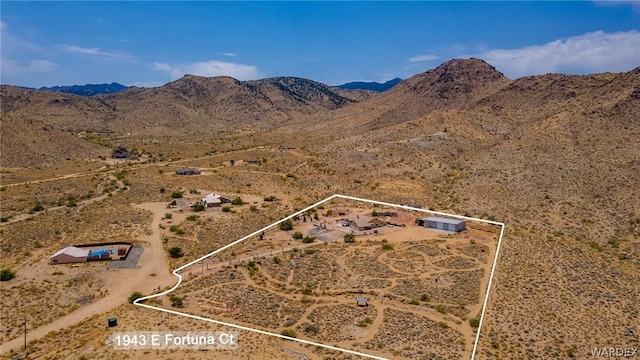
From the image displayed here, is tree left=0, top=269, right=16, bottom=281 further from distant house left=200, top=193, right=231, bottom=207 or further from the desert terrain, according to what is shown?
distant house left=200, top=193, right=231, bottom=207

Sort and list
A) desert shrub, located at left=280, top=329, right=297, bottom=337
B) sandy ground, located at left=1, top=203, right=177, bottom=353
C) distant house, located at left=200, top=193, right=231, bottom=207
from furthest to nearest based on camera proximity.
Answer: distant house, located at left=200, top=193, right=231, bottom=207
sandy ground, located at left=1, top=203, right=177, bottom=353
desert shrub, located at left=280, top=329, right=297, bottom=337

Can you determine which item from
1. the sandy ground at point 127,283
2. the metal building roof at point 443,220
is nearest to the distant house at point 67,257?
the sandy ground at point 127,283

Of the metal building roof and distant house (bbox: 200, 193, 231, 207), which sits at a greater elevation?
Answer: the metal building roof

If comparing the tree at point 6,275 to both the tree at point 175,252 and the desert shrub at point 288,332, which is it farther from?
the desert shrub at point 288,332

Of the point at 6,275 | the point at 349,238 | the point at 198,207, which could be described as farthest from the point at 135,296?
the point at 198,207

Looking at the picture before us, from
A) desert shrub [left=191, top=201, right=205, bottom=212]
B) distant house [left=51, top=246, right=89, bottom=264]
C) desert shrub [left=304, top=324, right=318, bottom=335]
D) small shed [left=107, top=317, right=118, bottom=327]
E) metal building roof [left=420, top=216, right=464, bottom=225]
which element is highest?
metal building roof [left=420, top=216, right=464, bottom=225]

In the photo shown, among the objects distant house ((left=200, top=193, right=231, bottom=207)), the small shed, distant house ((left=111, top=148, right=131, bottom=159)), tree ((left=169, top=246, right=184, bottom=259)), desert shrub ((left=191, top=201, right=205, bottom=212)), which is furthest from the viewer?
distant house ((left=111, top=148, right=131, bottom=159))

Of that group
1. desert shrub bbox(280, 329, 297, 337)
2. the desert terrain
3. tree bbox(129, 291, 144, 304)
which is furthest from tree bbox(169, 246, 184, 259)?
desert shrub bbox(280, 329, 297, 337)
